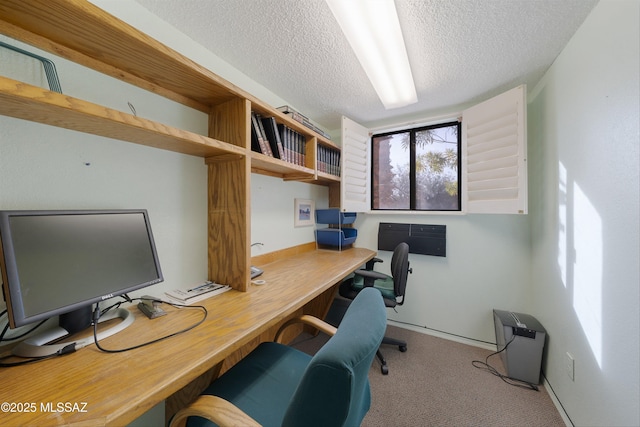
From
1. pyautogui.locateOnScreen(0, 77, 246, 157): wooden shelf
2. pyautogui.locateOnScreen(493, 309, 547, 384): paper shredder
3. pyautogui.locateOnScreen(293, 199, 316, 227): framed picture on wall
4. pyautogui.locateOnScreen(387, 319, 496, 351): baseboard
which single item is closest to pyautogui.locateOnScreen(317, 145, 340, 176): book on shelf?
pyautogui.locateOnScreen(293, 199, 316, 227): framed picture on wall

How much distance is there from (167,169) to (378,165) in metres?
2.26

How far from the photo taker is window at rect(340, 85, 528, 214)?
69.0 inches

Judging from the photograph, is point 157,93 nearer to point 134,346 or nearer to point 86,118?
point 86,118

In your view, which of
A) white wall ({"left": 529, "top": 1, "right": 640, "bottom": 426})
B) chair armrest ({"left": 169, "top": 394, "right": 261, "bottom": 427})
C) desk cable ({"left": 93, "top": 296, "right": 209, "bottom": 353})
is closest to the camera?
chair armrest ({"left": 169, "top": 394, "right": 261, "bottom": 427})

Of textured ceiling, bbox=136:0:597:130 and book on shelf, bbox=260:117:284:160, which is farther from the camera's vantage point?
book on shelf, bbox=260:117:284:160

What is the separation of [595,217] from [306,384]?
165 centimetres

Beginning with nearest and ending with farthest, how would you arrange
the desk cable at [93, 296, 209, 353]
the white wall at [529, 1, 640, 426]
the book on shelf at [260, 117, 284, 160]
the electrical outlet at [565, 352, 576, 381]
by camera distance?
the desk cable at [93, 296, 209, 353], the white wall at [529, 1, 640, 426], the electrical outlet at [565, 352, 576, 381], the book on shelf at [260, 117, 284, 160]

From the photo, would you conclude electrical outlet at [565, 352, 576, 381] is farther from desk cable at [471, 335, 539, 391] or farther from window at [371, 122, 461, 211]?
window at [371, 122, 461, 211]

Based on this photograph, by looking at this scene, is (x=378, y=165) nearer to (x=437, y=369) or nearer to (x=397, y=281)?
(x=397, y=281)

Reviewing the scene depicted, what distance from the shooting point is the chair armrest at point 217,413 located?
0.63m

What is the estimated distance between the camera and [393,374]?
179cm

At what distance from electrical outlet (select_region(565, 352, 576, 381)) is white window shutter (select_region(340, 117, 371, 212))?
1.80 meters

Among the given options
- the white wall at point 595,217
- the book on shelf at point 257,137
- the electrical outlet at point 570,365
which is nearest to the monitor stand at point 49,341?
the book on shelf at point 257,137

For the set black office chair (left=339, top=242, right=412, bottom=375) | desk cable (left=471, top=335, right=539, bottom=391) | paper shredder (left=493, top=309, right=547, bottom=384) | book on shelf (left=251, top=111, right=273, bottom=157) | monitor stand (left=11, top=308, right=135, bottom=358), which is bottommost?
desk cable (left=471, top=335, right=539, bottom=391)
